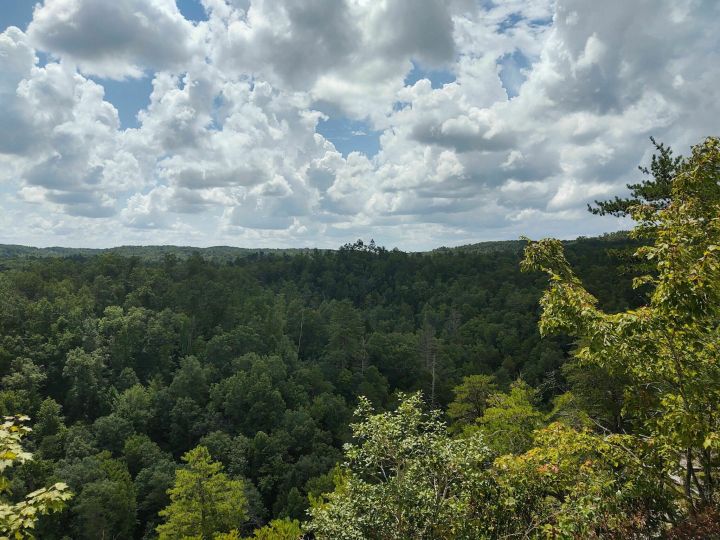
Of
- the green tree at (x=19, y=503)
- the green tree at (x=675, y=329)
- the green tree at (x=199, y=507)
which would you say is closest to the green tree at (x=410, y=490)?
the green tree at (x=675, y=329)

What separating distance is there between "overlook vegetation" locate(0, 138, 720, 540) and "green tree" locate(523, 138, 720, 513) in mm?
33

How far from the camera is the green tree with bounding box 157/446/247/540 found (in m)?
26.7

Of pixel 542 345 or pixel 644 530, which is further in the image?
pixel 542 345

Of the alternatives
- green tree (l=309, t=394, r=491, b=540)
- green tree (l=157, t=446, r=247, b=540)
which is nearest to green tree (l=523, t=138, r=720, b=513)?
green tree (l=309, t=394, r=491, b=540)

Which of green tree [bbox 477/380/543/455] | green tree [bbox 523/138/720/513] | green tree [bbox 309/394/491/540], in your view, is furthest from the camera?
green tree [bbox 477/380/543/455]

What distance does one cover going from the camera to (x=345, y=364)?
71250 mm

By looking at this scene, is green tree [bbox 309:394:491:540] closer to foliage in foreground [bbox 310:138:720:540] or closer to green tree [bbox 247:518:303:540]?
foliage in foreground [bbox 310:138:720:540]

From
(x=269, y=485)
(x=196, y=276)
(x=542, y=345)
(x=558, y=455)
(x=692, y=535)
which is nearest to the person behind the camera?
(x=692, y=535)

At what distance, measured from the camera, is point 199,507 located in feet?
88.5

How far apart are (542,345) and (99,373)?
2422 inches

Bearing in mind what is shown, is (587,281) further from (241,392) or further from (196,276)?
(196,276)

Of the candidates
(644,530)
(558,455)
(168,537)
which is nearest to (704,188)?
(558,455)

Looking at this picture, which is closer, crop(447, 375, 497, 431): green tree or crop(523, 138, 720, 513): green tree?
crop(523, 138, 720, 513): green tree

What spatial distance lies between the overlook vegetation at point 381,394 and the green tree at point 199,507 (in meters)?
0.14
